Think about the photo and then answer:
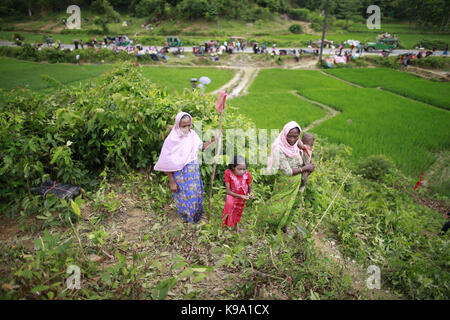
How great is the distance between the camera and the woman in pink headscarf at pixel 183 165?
7.82ft

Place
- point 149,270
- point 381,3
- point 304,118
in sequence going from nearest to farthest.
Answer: point 149,270, point 304,118, point 381,3

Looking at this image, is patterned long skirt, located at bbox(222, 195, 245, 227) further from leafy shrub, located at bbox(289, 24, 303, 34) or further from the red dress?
leafy shrub, located at bbox(289, 24, 303, 34)

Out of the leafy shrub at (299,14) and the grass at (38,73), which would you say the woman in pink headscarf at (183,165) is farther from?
the leafy shrub at (299,14)

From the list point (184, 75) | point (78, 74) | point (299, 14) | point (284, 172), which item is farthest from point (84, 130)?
point (299, 14)

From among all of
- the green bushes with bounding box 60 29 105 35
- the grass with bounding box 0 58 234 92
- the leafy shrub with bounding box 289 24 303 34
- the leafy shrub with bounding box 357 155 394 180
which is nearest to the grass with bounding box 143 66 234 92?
the grass with bounding box 0 58 234 92

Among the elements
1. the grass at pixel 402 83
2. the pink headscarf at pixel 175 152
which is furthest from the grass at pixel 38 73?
the grass at pixel 402 83

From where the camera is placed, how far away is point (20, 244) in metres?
2.21

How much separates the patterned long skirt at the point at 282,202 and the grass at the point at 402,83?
435 inches

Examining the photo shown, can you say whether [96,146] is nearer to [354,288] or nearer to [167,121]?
[167,121]

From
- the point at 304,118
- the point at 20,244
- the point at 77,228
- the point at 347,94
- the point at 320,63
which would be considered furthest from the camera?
the point at 320,63

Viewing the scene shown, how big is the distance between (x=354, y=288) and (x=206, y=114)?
261 centimetres

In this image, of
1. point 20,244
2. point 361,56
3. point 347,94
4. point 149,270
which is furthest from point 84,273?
point 361,56

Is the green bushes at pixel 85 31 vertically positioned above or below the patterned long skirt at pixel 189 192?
above

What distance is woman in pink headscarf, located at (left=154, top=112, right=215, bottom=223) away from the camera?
2.38 metres
